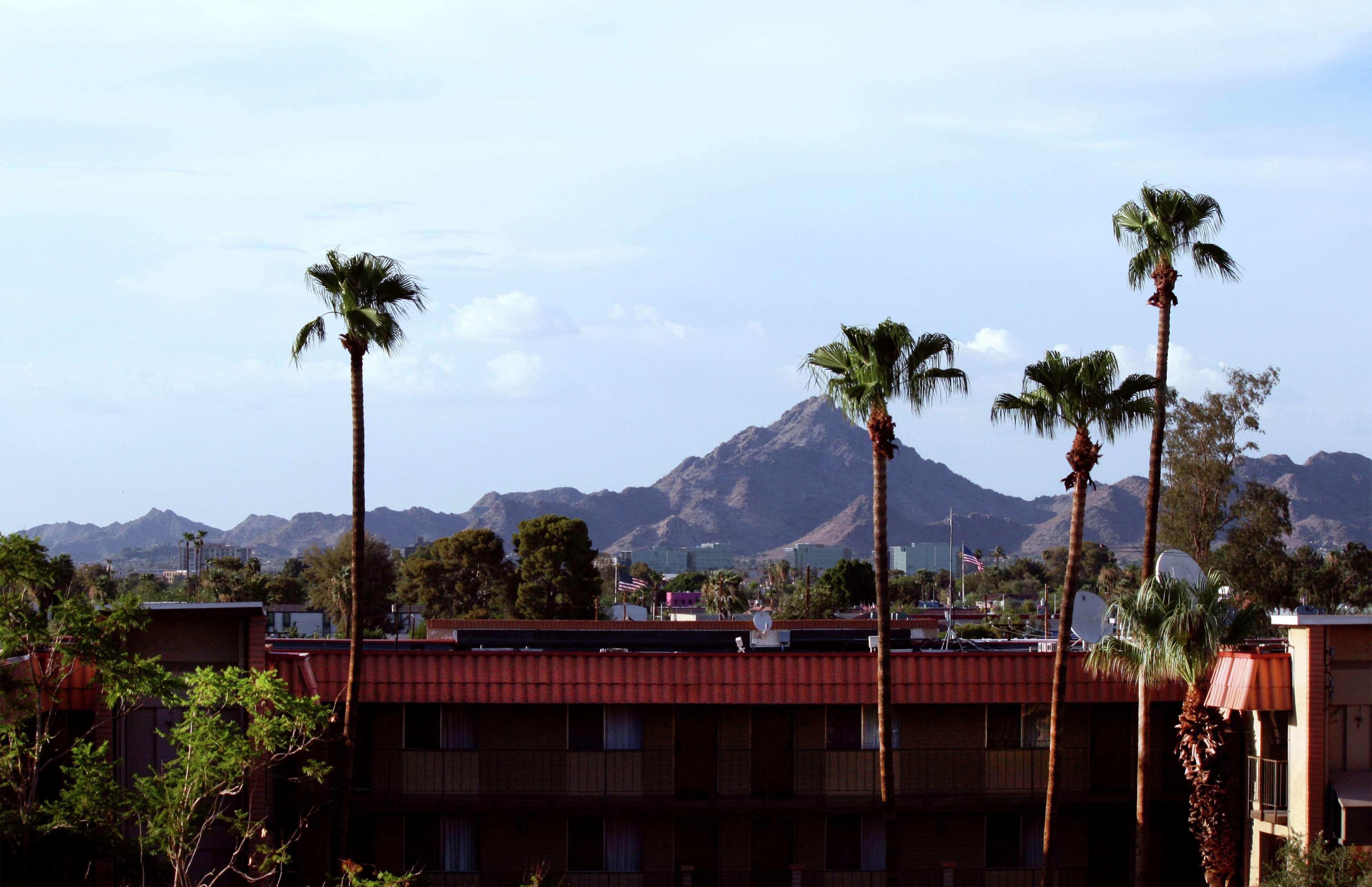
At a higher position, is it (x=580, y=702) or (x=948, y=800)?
(x=580, y=702)

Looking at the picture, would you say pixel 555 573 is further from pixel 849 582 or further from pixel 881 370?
pixel 881 370

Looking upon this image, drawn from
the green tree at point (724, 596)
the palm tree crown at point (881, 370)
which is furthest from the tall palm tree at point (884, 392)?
the green tree at point (724, 596)

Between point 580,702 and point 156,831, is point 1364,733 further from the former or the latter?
point 156,831

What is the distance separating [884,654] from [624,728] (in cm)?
541

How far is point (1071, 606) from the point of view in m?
24.6

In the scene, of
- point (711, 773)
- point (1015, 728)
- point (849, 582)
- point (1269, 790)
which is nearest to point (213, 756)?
point (711, 773)

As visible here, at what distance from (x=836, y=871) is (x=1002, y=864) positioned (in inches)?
123

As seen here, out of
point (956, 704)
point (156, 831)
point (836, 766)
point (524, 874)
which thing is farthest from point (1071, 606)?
point (156, 831)

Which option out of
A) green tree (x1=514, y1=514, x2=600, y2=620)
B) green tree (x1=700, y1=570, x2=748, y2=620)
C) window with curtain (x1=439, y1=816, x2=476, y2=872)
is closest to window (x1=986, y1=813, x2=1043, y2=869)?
window with curtain (x1=439, y1=816, x2=476, y2=872)

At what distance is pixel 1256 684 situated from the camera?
23.5m

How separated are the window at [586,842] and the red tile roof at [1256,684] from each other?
10.9 m

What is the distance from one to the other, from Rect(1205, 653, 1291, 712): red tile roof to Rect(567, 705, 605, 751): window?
10.5 m

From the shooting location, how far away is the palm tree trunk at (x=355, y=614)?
23578 mm

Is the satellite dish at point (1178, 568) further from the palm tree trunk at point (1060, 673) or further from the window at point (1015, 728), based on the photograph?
Result: the window at point (1015, 728)
